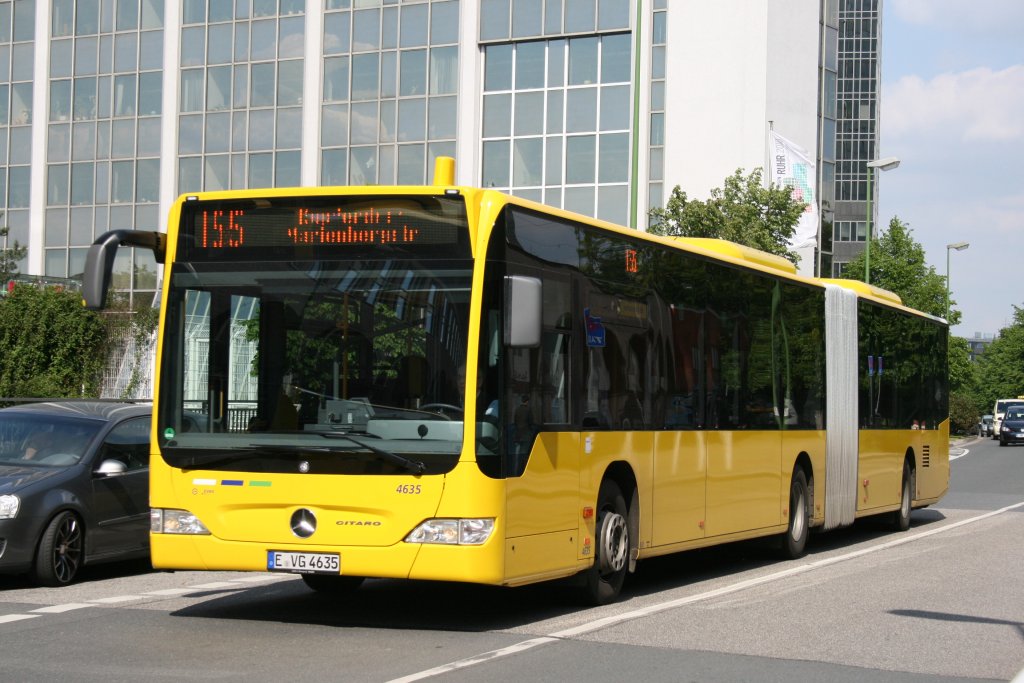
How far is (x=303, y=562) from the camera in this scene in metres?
9.65

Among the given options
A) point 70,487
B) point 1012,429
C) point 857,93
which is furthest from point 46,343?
point 857,93

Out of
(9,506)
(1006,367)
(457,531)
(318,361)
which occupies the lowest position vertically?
(9,506)

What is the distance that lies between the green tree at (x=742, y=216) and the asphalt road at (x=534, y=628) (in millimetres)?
21820

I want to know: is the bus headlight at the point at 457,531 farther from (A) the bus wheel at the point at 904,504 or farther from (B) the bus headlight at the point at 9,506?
(A) the bus wheel at the point at 904,504

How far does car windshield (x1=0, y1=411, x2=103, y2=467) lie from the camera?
12914 millimetres

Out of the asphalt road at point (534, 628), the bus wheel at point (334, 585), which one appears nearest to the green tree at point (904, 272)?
the asphalt road at point (534, 628)

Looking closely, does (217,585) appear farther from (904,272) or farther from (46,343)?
(904,272)

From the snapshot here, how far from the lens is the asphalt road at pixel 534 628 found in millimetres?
8172

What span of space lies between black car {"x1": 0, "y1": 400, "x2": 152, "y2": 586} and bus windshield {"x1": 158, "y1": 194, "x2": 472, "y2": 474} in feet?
8.50

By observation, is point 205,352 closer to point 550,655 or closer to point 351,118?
point 550,655

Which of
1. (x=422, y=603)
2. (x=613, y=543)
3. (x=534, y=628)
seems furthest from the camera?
(x=422, y=603)

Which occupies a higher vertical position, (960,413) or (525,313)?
(525,313)

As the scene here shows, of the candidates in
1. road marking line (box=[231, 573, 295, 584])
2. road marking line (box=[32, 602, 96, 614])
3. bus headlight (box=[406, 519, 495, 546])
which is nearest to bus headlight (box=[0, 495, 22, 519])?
road marking line (box=[32, 602, 96, 614])

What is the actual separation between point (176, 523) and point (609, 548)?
3.24 metres
